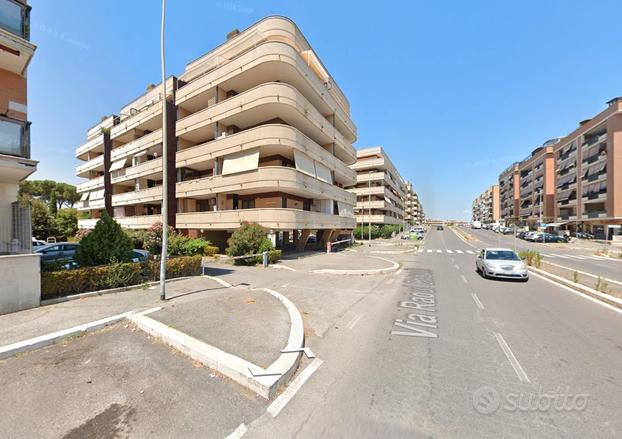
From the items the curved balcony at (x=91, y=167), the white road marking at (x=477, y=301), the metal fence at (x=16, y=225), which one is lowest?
the white road marking at (x=477, y=301)

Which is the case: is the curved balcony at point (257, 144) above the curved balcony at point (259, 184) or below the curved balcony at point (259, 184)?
above

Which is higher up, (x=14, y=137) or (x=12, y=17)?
(x=12, y=17)

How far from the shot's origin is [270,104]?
16.7 m

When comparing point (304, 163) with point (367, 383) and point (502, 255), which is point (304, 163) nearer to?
point (502, 255)

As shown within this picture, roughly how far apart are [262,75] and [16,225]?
1595 cm

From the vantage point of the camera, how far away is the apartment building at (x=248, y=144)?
17.0 meters

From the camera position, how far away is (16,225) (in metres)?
7.91

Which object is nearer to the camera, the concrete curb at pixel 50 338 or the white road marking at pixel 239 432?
the white road marking at pixel 239 432

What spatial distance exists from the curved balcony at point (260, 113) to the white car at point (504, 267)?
1485 centimetres

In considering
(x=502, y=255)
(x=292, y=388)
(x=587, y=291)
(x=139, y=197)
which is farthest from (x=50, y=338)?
A: (x=139, y=197)

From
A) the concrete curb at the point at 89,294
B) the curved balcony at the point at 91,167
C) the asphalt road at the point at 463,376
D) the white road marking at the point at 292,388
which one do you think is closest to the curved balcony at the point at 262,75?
the concrete curb at the point at 89,294

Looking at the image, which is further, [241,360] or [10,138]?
[10,138]

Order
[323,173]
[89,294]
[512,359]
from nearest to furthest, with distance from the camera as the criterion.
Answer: [512,359] → [89,294] → [323,173]

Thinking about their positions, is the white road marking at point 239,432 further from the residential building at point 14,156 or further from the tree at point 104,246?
the tree at point 104,246
